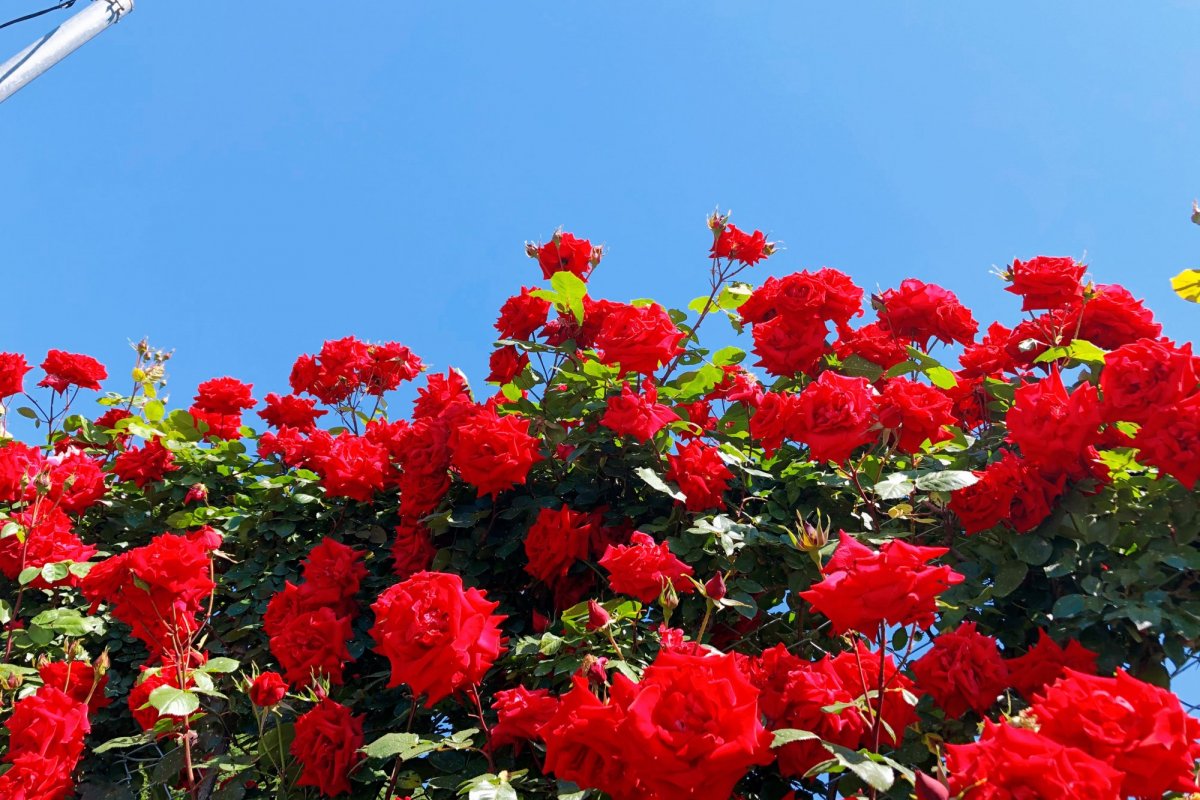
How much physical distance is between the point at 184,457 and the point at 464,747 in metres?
2.42

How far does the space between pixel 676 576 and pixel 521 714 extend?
0.47 metres

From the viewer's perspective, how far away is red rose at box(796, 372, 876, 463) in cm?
221

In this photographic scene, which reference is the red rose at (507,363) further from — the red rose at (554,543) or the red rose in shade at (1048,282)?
the red rose in shade at (1048,282)

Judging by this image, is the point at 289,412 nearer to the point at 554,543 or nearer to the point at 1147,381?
the point at 554,543

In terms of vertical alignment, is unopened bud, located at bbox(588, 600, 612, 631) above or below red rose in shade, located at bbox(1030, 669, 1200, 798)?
above

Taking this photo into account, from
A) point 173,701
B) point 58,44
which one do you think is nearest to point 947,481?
point 173,701

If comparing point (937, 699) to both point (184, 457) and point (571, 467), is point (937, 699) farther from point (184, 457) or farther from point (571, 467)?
point (184, 457)

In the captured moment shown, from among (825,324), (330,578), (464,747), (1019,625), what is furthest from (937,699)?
(330,578)

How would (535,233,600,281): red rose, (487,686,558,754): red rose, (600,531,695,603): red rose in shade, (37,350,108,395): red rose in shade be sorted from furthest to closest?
(37,350,108,395): red rose in shade
(535,233,600,281): red rose
(600,531,695,603): red rose in shade
(487,686,558,754): red rose

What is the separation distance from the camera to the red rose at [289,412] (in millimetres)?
4207

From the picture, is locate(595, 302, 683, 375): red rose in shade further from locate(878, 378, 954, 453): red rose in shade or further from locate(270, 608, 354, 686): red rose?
locate(270, 608, 354, 686): red rose

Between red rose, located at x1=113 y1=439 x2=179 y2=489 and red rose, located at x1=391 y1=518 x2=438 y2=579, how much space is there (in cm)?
144

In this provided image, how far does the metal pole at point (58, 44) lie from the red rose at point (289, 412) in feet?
7.38

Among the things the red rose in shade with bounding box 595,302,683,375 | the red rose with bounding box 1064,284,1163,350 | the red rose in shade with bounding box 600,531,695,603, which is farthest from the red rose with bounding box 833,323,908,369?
the red rose in shade with bounding box 600,531,695,603
